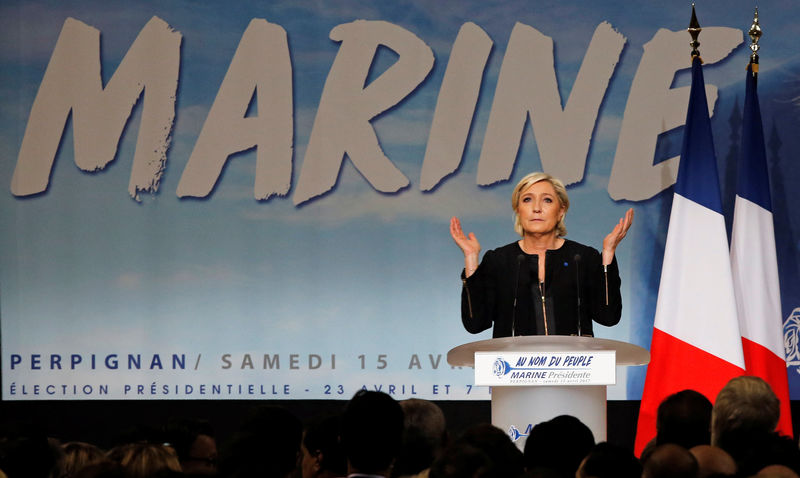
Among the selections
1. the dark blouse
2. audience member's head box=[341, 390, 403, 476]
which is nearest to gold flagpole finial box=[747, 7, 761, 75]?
the dark blouse

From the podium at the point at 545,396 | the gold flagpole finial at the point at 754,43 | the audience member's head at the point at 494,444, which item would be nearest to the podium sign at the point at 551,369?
the podium at the point at 545,396

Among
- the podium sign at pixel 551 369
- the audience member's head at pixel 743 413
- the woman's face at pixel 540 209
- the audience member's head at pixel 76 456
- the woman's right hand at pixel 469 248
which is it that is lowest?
the audience member's head at pixel 76 456

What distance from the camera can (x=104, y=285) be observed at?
6.47m

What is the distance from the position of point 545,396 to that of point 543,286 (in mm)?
1016

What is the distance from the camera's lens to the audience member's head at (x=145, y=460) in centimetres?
271

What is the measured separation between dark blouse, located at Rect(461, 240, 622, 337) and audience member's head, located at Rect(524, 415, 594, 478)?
5.40 ft

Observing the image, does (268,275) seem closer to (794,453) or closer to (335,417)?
(335,417)

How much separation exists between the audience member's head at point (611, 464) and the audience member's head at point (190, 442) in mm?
1443

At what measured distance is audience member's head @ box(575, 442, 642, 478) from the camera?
249 cm

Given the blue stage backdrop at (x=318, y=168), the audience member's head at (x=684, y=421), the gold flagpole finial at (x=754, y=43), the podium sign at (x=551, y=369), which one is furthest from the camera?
the blue stage backdrop at (x=318, y=168)

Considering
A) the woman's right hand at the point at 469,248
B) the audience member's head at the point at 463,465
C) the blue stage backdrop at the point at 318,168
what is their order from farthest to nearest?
the blue stage backdrop at the point at 318,168 → the woman's right hand at the point at 469,248 → the audience member's head at the point at 463,465

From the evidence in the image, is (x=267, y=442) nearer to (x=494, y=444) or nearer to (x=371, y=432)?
(x=371, y=432)

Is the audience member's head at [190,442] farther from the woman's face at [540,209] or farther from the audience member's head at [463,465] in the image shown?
the woman's face at [540,209]

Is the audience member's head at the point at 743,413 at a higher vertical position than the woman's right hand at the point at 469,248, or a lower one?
lower
